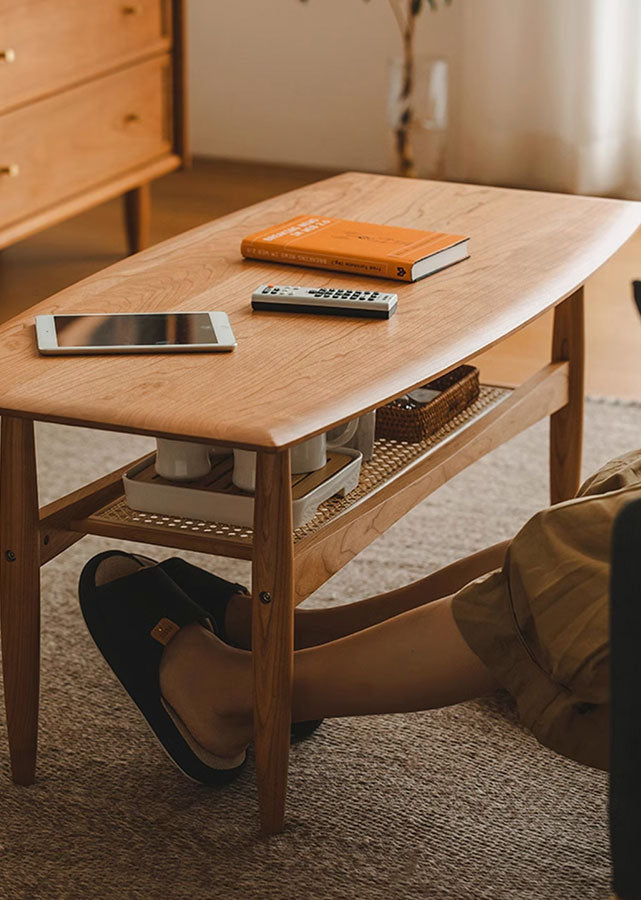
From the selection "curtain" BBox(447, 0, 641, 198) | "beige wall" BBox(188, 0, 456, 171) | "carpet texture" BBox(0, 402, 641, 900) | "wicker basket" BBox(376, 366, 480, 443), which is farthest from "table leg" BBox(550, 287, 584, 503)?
"beige wall" BBox(188, 0, 456, 171)

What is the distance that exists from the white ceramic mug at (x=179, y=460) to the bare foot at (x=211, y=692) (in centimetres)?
19

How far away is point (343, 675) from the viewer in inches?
52.6

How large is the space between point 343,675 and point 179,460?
31cm

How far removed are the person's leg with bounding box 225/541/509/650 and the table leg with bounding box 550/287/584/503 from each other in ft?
1.86

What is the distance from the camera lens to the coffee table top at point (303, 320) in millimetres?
1262

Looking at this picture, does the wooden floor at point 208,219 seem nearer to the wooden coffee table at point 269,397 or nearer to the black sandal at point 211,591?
the wooden coffee table at point 269,397

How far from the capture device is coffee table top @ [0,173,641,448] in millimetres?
1262

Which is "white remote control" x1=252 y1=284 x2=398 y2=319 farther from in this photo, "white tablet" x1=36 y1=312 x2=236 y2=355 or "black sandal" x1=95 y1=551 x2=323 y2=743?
"black sandal" x1=95 y1=551 x2=323 y2=743

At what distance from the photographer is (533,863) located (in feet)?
4.50

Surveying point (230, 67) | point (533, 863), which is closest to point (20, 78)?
point (230, 67)

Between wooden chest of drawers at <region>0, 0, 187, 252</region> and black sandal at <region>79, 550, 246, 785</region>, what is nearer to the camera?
black sandal at <region>79, 550, 246, 785</region>

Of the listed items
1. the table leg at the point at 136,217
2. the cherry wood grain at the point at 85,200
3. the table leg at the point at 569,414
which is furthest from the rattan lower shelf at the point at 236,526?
the table leg at the point at 136,217

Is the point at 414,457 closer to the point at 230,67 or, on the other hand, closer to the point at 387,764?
the point at 387,764

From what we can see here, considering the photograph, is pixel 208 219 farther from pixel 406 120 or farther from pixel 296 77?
pixel 296 77
